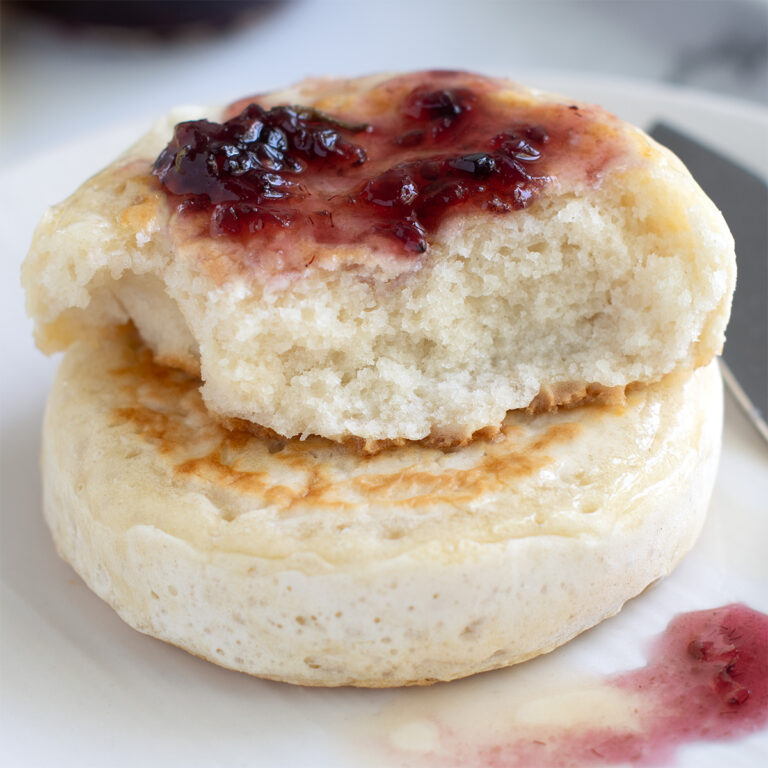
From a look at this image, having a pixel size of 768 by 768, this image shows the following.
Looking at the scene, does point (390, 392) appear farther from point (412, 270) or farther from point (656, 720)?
point (656, 720)

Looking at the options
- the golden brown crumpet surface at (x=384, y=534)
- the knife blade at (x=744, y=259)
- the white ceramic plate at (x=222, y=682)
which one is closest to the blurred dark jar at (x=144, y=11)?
the knife blade at (x=744, y=259)

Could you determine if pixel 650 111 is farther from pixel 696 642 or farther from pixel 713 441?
pixel 696 642

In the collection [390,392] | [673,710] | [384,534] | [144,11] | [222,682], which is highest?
[144,11]

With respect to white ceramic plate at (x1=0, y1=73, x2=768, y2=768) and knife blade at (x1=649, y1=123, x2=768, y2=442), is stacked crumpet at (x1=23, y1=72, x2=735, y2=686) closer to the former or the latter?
white ceramic plate at (x1=0, y1=73, x2=768, y2=768)

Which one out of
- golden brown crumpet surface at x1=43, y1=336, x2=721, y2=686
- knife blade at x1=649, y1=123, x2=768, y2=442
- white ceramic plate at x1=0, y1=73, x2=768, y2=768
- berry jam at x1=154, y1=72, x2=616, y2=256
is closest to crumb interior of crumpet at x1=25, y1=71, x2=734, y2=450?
berry jam at x1=154, y1=72, x2=616, y2=256

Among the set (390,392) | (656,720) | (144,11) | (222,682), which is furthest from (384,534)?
(144,11)
